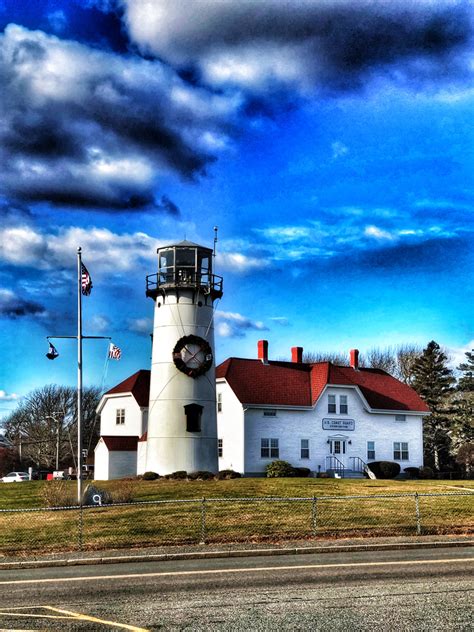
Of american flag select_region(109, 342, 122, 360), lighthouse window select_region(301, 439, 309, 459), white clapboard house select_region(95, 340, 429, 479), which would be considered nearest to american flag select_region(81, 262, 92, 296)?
american flag select_region(109, 342, 122, 360)

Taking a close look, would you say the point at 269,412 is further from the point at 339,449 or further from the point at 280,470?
the point at 339,449

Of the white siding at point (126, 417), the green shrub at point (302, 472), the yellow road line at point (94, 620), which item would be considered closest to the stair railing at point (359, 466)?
the green shrub at point (302, 472)

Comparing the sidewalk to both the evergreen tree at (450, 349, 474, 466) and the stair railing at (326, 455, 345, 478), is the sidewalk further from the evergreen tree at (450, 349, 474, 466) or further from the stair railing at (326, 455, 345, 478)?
the evergreen tree at (450, 349, 474, 466)

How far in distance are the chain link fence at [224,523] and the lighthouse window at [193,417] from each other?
52.3 ft

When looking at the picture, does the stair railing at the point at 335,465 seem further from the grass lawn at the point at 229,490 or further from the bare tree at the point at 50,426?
the bare tree at the point at 50,426

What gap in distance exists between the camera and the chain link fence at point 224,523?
69.3 ft

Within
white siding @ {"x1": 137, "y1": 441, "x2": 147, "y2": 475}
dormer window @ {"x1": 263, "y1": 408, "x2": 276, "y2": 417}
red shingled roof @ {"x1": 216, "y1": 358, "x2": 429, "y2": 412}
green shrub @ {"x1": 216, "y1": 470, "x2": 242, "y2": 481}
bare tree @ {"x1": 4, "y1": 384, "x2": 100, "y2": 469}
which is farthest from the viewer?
bare tree @ {"x1": 4, "y1": 384, "x2": 100, "y2": 469}

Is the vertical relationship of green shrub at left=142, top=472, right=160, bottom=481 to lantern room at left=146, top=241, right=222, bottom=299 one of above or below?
below

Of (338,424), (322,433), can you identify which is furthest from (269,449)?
(338,424)

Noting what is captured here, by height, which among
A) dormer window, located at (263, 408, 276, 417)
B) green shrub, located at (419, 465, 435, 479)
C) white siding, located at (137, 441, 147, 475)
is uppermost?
dormer window, located at (263, 408, 276, 417)

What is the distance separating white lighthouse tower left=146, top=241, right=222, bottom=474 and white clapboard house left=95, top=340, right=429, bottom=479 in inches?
191

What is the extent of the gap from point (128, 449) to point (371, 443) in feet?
56.2

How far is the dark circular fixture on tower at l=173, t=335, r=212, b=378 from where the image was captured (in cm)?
4694

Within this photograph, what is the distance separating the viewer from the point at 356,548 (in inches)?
757
